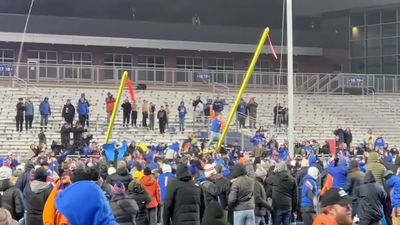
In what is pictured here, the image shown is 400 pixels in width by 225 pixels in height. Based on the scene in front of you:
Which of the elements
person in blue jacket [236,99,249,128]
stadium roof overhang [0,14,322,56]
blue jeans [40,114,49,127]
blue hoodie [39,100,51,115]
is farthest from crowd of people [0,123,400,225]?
stadium roof overhang [0,14,322,56]

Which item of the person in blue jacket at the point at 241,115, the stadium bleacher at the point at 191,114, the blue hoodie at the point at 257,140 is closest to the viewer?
the blue hoodie at the point at 257,140

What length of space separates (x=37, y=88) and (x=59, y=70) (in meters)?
3.58

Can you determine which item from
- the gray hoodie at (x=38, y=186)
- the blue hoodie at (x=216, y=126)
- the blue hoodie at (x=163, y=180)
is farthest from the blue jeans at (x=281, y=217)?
the blue hoodie at (x=216, y=126)

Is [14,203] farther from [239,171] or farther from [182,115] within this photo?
[182,115]

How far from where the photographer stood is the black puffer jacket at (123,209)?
9.40m

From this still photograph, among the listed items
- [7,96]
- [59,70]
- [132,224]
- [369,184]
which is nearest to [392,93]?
[59,70]

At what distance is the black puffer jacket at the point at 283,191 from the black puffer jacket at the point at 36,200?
15.2 ft

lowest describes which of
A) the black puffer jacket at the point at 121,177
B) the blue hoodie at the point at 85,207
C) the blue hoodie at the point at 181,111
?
the black puffer jacket at the point at 121,177

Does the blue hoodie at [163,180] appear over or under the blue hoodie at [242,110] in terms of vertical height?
under

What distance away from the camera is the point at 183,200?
33.2ft

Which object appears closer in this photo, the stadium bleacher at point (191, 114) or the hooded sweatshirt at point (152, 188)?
the hooded sweatshirt at point (152, 188)

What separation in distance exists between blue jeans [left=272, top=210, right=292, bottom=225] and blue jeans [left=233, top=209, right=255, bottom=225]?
157cm

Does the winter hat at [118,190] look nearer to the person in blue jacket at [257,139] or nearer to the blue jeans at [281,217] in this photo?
the blue jeans at [281,217]

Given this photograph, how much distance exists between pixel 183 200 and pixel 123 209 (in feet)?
3.33
